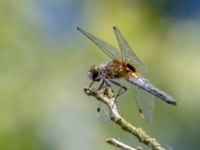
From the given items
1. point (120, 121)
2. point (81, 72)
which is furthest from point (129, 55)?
point (81, 72)

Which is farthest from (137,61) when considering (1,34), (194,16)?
(194,16)

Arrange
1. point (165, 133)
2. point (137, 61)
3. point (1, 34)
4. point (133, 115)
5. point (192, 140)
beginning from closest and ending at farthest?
A: 1. point (137, 61)
2. point (133, 115)
3. point (165, 133)
4. point (192, 140)
5. point (1, 34)

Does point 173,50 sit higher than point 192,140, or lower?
higher

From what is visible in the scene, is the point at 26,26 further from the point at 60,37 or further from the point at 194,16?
the point at 194,16

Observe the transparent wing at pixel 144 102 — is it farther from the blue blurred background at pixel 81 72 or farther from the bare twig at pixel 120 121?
the blue blurred background at pixel 81 72

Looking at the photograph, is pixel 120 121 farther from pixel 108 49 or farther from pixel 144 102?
pixel 108 49

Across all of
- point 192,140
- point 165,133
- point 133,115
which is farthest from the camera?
point 192,140

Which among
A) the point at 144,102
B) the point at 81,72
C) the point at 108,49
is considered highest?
the point at 81,72

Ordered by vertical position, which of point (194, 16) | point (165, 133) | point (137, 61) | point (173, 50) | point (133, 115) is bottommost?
point (137, 61)
